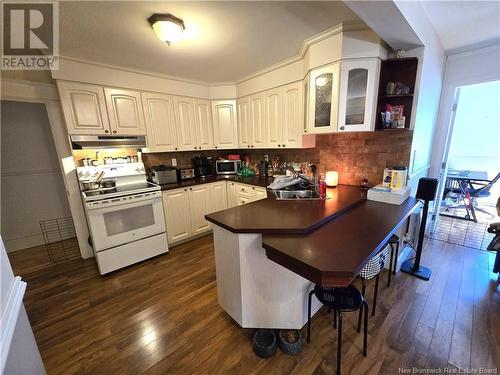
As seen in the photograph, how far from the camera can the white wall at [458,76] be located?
2.33 m

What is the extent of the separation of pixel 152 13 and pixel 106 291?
2.61 meters

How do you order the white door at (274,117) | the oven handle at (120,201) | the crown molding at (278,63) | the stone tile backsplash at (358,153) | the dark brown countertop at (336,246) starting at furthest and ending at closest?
the white door at (274,117)
the oven handle at (120,201)
the stone tile backsplash at (358,153)
the crown molding at (278,63)
the dark brown countertop at (336,246)

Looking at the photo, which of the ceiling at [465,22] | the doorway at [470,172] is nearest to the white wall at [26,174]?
the ceiling at [465,22]

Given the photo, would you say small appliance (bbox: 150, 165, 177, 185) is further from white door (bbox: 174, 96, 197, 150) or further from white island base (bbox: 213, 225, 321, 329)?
white island base (bbox: 213, 225, 321, 329)

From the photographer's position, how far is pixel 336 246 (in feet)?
3.80

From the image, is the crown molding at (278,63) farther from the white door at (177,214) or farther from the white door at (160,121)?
the white door at (177,214)

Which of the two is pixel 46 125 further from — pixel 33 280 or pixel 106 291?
pixel 106 291

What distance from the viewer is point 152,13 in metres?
1.51

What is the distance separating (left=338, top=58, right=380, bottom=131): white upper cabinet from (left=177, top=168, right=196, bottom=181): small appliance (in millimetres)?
2394

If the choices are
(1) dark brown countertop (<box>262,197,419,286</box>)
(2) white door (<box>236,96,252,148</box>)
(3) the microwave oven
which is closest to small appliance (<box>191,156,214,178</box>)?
(3) the microwave oven

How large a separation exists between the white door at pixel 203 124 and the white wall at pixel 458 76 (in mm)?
3306

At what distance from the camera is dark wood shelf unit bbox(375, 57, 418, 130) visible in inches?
73.4

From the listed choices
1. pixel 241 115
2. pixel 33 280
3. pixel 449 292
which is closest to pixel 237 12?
pixel 241 115

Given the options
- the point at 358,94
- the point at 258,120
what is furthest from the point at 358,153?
the point at 258,120
